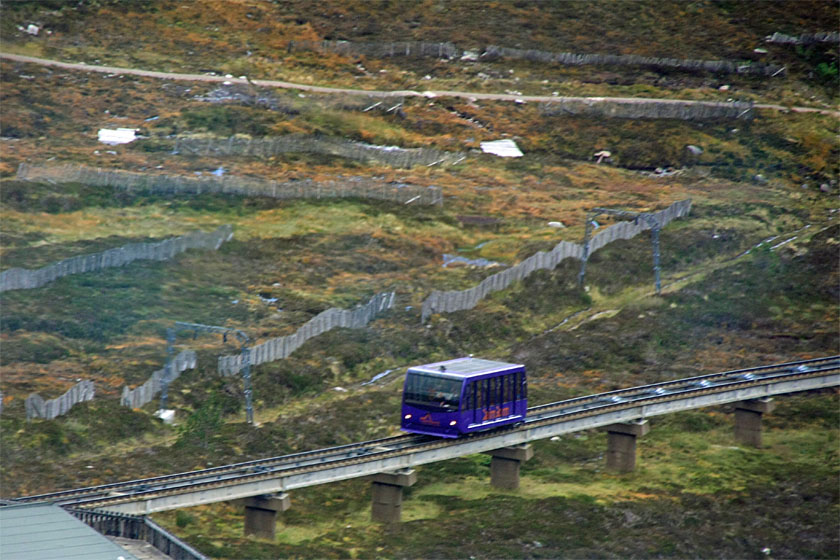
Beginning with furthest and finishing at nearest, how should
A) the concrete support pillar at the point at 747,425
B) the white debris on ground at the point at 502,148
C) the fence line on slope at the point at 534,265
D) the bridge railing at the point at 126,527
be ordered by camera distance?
the white debris on ground at the point at 502,148 → the fence line on slope at the point at 534,265 → the concrete support pillar at the point at 747,425 → the bridge railing at the point at 126,527

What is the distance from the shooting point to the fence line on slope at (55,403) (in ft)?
171

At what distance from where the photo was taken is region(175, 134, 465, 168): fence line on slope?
96.6m

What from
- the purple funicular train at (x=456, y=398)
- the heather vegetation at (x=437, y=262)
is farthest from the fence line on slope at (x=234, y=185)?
the purple funicular train at (x=456, y=398)

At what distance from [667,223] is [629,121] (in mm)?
23602

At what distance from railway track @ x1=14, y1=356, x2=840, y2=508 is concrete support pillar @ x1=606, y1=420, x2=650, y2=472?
122cm

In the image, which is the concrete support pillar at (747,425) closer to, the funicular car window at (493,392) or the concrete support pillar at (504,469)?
the concrete support pillar at (504,469)

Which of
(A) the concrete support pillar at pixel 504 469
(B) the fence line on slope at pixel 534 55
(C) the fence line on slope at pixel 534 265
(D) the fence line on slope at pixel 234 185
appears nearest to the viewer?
(A) the concrete support pillar at pixel 504 469

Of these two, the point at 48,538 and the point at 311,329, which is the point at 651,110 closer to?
the point at 311,329

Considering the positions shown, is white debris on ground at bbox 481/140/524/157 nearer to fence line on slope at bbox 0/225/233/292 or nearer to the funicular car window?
fence line on slope at bbox 0/225/233/292

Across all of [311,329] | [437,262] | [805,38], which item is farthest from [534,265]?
[805,38]

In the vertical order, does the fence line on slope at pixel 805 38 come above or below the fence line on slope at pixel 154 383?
above

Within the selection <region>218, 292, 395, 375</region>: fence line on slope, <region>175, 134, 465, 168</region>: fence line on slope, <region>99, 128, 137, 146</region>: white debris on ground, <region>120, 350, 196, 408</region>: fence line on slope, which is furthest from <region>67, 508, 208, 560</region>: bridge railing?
<region>99, 128, 137, 146</region>: white debris on ground

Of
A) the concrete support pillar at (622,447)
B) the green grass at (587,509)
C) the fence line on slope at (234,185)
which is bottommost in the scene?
the green grass at (587,509)

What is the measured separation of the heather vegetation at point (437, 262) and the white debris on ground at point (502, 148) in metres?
1.24
